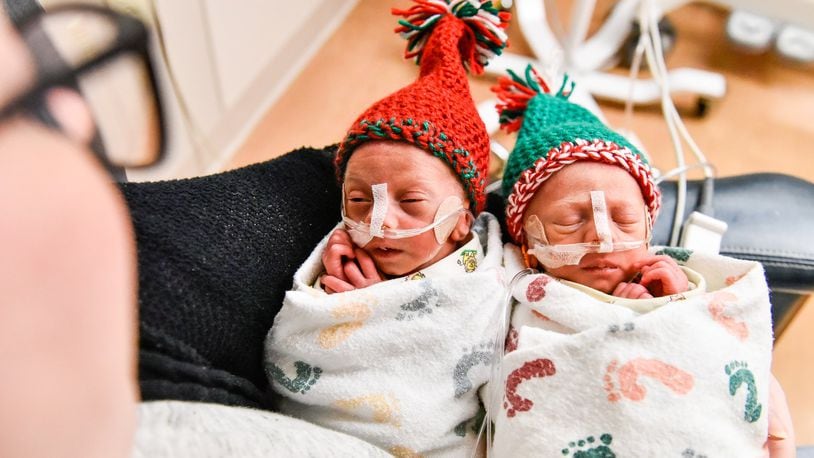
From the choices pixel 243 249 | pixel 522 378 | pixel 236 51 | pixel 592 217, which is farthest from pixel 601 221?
pixel 236 51

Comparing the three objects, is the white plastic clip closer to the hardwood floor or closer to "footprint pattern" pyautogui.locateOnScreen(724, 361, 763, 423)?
"footprint pattern" pyautogui.locateOnScreen(724, 361, 763, 423)

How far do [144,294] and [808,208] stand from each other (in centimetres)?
88

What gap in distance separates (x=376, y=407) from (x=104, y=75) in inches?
20.2

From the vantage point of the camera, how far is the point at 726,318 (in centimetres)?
67

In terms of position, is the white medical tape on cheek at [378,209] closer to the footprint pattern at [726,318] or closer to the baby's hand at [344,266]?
the baby's hand at [344,266]

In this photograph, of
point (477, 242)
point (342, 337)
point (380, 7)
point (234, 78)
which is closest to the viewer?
point (342, 337)

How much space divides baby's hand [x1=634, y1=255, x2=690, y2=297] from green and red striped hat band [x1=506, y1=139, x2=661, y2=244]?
77 millimetres

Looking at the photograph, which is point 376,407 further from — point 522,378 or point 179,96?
point 179,96

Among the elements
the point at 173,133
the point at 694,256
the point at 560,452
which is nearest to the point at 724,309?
the point at 694,256

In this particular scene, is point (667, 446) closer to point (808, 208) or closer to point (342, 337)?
point (342, 337)

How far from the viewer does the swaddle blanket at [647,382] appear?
61 cm

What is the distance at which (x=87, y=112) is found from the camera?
0.81 feet

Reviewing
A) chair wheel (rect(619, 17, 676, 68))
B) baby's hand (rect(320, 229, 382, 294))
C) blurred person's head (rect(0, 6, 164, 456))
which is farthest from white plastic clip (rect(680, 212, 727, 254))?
chair wheel (rect(619, 17, 676, 68))

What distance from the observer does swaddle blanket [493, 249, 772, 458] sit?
2.01 feet
